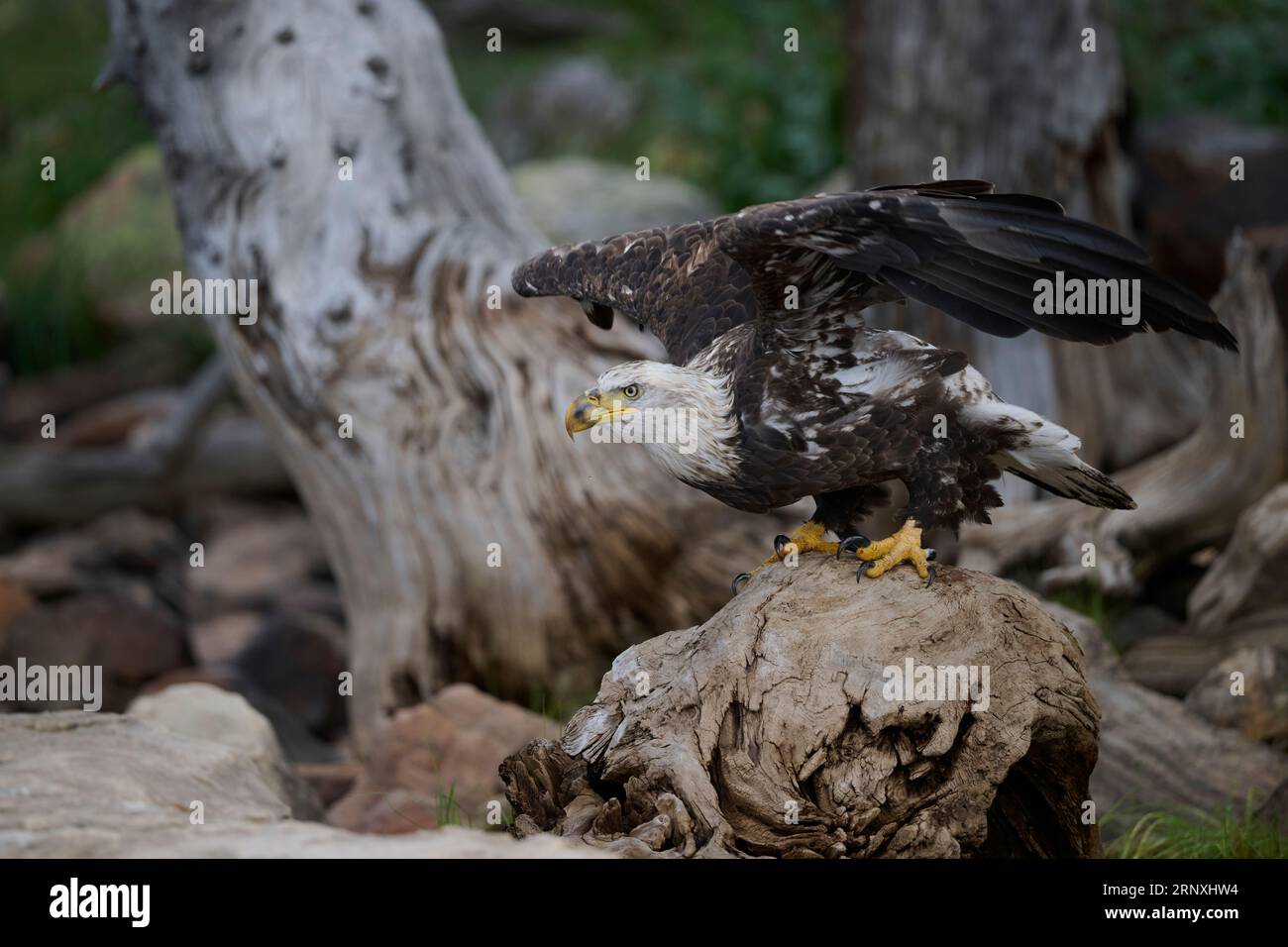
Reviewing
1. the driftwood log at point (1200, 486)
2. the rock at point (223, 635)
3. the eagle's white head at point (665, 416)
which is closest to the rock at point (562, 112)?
the rock at point (223, 635)

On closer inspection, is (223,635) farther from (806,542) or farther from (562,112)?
(562,112)

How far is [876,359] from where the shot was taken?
12.9 feet

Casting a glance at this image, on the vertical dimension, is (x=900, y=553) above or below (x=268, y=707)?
above

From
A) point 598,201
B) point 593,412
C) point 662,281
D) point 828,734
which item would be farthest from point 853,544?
point 598,201

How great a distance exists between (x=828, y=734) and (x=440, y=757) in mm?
2203

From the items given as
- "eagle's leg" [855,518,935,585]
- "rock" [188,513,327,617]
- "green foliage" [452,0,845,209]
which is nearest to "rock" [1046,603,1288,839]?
"eagle's leg" [855,518,935,585]

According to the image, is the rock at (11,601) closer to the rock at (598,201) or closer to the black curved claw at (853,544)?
the rock at (598,201)

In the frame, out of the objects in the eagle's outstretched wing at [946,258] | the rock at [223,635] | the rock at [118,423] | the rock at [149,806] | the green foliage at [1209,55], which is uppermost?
the green foliage at [1209,55]


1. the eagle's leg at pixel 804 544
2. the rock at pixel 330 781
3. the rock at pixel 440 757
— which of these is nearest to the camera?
the eagle's leg at pixel 804 544

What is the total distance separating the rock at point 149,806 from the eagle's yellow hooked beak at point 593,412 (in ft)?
3.68

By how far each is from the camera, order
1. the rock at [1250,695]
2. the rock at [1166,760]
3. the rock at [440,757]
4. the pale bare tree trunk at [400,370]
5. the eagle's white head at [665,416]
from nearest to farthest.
Result: the eagle's white head at [665,416]
the rock at [1166,760]
the rock at [1250,695]
the rock at [440,757]
the pale bare tree trunk at [400,370]

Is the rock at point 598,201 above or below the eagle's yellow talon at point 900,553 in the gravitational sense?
above

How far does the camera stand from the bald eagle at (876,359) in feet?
11.1
